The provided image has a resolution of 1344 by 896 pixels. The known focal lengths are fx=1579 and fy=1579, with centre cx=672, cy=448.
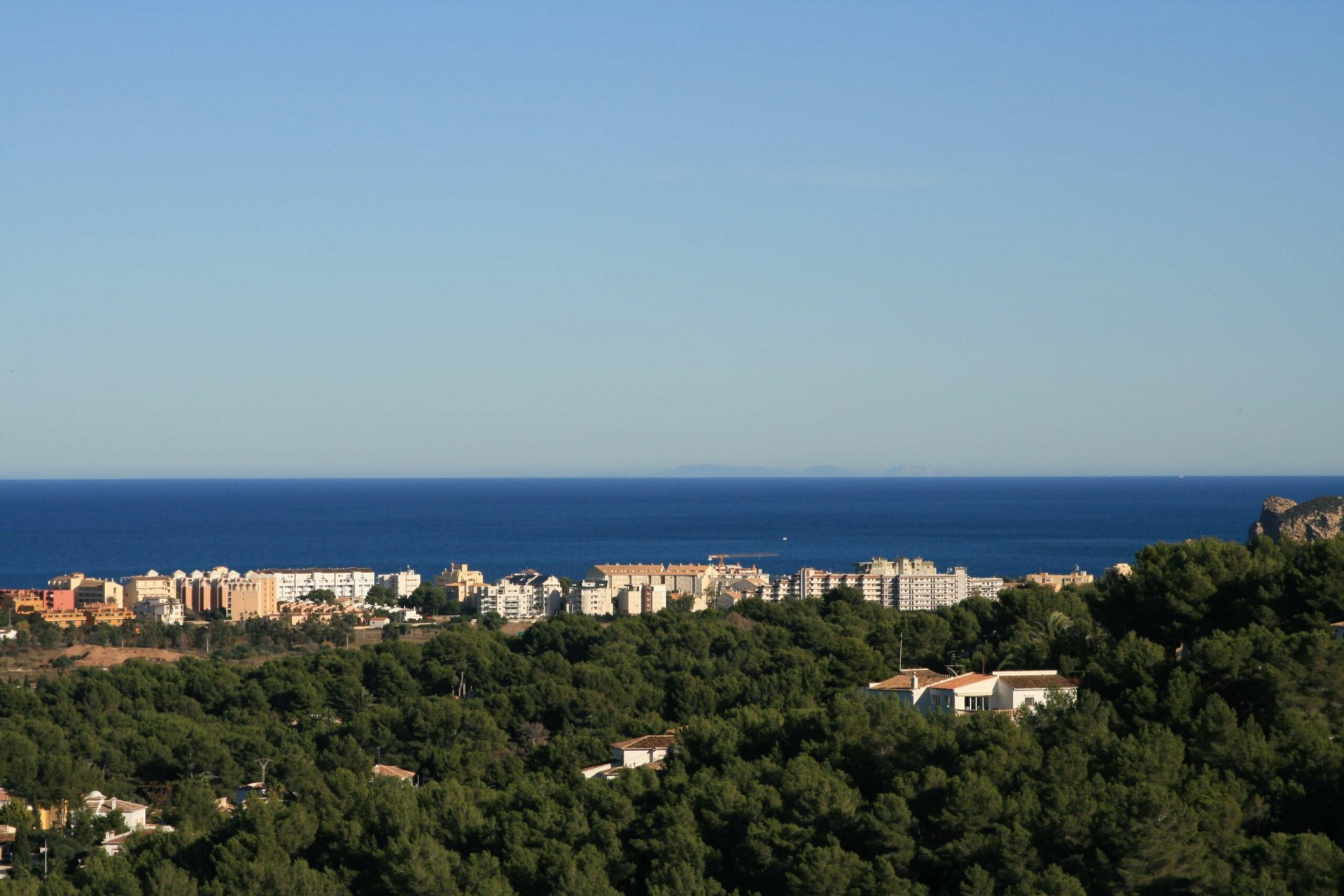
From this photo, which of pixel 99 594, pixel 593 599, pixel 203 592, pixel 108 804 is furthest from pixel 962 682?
pixel 99 594

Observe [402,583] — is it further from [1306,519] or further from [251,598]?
[1306,519]

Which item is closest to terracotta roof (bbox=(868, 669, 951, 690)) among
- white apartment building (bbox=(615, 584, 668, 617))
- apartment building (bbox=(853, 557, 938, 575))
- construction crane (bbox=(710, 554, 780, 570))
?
white apartment building (bbox=(615, 584, 668, 617))

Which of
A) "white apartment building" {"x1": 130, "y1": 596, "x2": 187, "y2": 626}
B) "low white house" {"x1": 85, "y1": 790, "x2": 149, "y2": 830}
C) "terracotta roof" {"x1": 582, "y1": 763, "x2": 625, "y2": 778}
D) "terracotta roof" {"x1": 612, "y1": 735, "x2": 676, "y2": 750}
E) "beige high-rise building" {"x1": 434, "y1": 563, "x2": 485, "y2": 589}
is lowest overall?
"white apartment building" {"x1": 130, "y1": 596, "x2": 187, "y2": 626}

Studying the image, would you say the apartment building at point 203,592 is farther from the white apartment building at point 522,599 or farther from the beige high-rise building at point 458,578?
the white apartment building at point 522,599

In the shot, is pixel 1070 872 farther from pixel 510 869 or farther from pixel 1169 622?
pixel 1169 622

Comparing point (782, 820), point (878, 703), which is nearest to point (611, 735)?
point (878, 703)

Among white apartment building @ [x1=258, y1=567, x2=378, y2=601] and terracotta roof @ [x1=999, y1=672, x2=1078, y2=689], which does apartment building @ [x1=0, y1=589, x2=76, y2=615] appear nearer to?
white apartment building @ [x1=258, y1=567, x2=378, y2=601]

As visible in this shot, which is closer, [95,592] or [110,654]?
[110,654]
